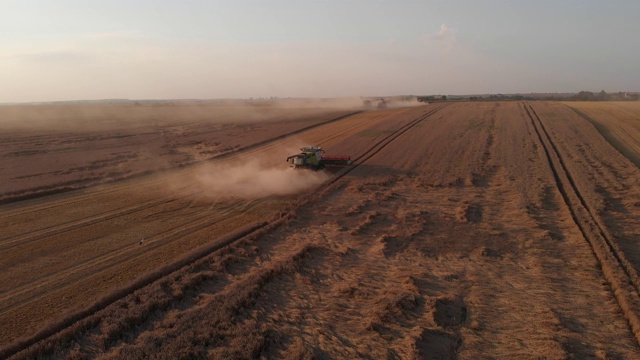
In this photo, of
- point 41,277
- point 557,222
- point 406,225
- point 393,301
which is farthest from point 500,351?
point 41,277

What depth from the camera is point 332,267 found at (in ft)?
39.6

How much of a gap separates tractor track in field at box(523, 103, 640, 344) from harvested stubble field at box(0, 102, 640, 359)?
0.06m

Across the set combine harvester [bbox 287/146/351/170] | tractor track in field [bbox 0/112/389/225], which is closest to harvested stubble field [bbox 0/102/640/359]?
tractor track in field [bbox 0/112/389/225]

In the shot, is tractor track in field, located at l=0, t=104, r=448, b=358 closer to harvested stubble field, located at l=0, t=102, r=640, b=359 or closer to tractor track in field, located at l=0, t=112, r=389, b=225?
harvested stubble field, located at l=0, t=102, r=640, b=359

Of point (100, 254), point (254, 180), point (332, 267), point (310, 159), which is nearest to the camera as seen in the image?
point (332, 267)

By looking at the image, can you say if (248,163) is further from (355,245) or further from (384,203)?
(355,245)

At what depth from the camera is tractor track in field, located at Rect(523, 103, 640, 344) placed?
31.3ft

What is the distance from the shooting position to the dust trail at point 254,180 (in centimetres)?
2073

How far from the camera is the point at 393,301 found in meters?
9.78

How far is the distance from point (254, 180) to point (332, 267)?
12414 mm

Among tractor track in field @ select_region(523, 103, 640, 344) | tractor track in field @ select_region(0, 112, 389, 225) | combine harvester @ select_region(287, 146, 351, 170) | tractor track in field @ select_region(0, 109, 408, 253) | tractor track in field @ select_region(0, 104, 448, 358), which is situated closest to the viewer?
tractor track in field @ select_region(0, 104, 448, 358)

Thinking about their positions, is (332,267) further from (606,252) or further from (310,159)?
(310,159)

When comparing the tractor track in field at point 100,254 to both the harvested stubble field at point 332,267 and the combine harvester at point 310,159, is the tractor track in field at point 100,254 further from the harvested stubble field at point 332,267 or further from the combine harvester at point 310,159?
the combine harvester at point 310,159

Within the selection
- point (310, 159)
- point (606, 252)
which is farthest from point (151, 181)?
point (606, 252)
